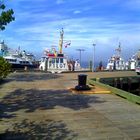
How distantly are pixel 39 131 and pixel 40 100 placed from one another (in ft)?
26.8

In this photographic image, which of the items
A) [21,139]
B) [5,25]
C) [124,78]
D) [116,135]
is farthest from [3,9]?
[124,78]

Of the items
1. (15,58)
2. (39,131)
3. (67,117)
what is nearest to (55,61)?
(15,58)

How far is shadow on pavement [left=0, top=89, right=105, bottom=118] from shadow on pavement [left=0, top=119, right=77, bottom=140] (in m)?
2.15

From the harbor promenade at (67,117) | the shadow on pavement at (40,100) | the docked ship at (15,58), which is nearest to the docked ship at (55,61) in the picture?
the docked ship at (15,58)

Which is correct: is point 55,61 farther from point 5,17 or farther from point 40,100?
point 5,17

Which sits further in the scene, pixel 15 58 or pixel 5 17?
pixel 15 58

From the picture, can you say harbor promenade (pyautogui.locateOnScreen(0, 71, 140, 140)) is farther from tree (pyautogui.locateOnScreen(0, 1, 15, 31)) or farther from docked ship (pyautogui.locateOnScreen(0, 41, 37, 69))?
docked ship (pyautogui.locateOnScreen(0, 41, 37, 69))

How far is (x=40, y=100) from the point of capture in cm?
2206

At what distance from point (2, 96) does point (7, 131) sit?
9928mm

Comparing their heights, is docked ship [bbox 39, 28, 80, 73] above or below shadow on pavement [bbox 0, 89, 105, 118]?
above

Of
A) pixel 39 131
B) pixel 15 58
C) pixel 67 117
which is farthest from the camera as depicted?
pixel 15 58

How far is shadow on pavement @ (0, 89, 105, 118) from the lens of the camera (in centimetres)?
1919

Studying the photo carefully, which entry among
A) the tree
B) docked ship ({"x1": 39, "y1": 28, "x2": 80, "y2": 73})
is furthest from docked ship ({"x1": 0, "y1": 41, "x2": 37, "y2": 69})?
the tree

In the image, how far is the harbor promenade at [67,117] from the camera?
13.4m
